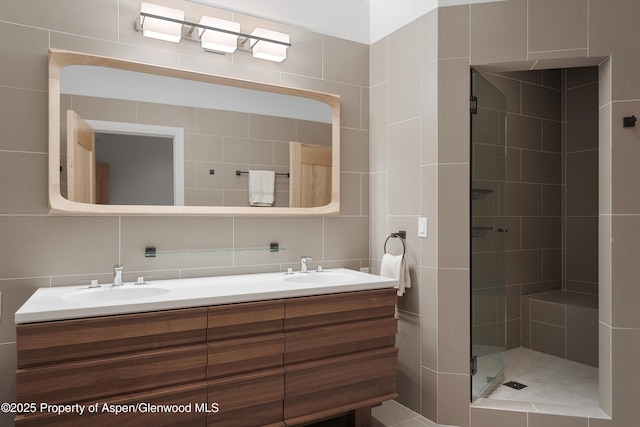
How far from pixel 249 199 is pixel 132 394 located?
1234 mm

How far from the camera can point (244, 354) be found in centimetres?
189

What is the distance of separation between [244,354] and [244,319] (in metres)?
0.16

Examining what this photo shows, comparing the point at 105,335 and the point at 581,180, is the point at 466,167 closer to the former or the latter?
the point at 581,180

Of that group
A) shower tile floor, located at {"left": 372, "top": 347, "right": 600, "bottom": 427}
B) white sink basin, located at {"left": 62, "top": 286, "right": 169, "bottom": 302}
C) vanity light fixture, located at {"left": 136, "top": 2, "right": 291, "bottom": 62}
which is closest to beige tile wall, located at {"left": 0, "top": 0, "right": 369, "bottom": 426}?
vanity light fixture, located at {"left": 136, "top": 2, "right": 291, "bottom": 62}

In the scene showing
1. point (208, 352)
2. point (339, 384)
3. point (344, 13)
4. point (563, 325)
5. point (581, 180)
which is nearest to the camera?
point (208, 352)

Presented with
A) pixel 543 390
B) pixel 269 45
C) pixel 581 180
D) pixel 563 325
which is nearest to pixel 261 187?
pixel 269 45

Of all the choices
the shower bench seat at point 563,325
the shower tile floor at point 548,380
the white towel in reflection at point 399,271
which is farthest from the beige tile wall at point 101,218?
the shower bench seat at point 563,325

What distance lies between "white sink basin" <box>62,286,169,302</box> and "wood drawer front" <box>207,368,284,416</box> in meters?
0.55

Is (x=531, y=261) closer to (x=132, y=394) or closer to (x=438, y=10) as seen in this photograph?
(x=438, y=10)

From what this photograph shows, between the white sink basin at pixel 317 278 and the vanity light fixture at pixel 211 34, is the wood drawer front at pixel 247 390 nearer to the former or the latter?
the white sink basin at pixel 317 278

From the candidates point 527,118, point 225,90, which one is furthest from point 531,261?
point 225,90

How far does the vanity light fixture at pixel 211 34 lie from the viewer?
7.23ft
